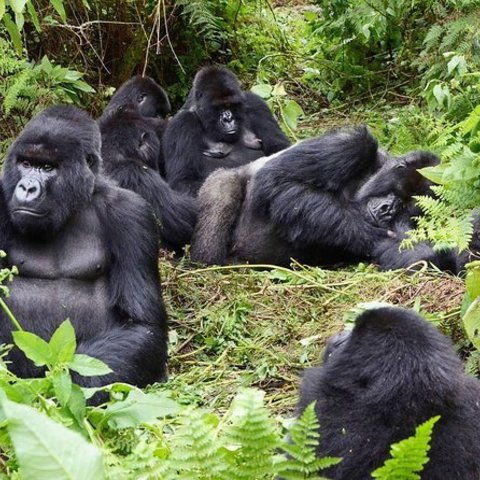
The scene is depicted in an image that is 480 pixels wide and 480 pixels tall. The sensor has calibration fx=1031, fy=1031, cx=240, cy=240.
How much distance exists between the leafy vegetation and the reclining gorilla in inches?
10.1

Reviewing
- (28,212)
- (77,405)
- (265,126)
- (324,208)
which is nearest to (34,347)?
(77,405)

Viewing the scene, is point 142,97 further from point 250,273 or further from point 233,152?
point 250,273

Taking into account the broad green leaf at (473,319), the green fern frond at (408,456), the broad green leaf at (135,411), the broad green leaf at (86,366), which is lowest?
the broad green leaf at (473,319)

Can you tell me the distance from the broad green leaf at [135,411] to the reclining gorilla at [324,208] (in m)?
2.86

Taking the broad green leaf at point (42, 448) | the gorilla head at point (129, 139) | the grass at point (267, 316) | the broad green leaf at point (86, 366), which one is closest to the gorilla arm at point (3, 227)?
the grass at point (267, 316)

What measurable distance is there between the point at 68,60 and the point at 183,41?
45.0 inches

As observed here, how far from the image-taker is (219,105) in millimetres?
7156

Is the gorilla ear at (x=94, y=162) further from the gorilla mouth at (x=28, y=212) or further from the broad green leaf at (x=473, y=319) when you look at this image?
the broad green leaf at (x=473, y=319)

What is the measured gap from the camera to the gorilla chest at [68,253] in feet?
14.1

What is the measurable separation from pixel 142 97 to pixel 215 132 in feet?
2.06

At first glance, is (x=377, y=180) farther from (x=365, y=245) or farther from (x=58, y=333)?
(x=58, y=333)

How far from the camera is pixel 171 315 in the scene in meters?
5.05

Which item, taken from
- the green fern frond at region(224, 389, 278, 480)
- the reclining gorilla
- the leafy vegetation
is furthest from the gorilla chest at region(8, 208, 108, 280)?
the green fern frond at region(224, 389, 278, 480)

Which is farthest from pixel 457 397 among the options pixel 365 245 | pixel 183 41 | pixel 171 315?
pixel 183 41
